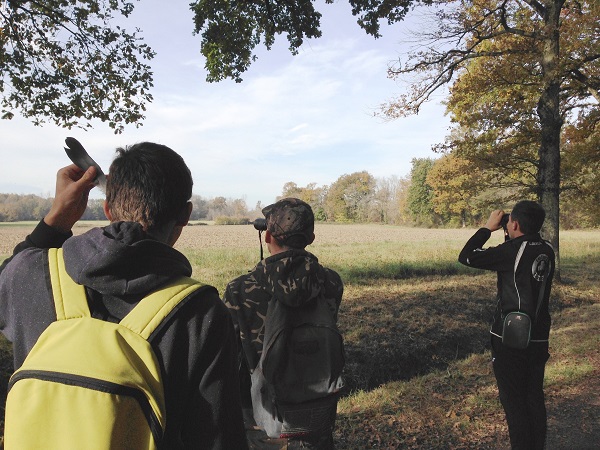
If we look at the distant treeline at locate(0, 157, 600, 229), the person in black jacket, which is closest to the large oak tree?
the person in black jacket

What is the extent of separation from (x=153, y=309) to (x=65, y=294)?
10.7 inches

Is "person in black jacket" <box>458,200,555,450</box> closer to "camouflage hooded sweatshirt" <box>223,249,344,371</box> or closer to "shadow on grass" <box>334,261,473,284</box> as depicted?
"camouflage hooded sweatshirt" <box>223,249,344,371</box>

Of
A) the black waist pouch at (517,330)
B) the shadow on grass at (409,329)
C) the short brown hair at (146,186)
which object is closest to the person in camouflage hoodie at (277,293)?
the short brown hair at (146,186)

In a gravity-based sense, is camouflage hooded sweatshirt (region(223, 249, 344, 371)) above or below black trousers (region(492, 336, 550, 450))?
above

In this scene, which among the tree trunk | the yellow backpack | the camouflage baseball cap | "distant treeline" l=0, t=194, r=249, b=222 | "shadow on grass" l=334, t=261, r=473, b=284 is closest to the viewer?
the yellow backpack

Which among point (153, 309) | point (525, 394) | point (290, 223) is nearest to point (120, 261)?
point (153, 309)

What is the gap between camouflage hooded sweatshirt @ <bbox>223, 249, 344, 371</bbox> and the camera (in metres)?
2.24

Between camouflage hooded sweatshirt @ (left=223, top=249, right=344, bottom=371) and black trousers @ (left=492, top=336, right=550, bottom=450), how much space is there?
1.99 meters

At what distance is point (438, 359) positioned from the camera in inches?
318

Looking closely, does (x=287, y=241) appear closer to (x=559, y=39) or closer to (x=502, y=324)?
(x=502, y=324)

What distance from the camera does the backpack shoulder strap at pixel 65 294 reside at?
3.79 ft

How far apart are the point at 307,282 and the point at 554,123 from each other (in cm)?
1246

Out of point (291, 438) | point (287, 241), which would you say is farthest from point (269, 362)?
point (287, 241)

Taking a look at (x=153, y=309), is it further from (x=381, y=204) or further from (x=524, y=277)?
(x=381, y=204)
